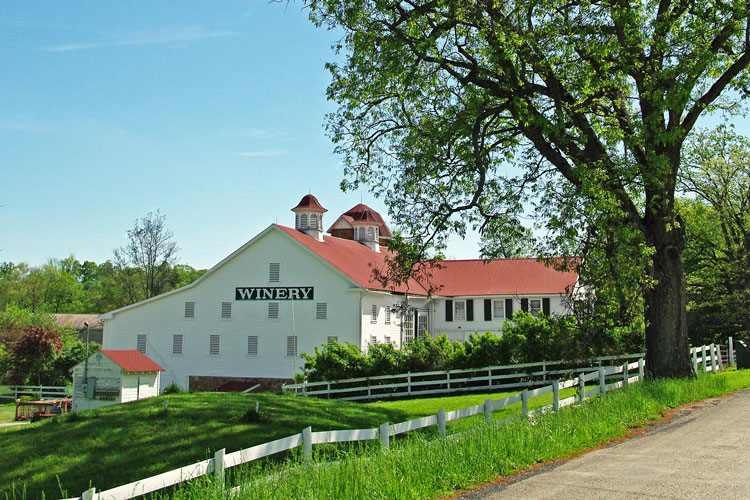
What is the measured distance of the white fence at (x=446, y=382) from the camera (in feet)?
79.3

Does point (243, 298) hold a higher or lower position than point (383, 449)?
higher

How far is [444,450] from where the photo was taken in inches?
341

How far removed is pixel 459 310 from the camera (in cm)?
4572

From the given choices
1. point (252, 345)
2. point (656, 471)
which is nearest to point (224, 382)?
point (252, 345)

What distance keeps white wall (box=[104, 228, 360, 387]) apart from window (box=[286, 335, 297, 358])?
0.56 ft

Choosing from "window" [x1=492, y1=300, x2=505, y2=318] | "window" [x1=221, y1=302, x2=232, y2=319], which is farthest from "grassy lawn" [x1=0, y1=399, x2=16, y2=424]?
"window" [x1=492, y1=300, x2=505, y2=318]

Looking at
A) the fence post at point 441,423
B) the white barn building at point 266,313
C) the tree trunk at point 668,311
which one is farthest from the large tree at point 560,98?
the white barn building at point 266,313

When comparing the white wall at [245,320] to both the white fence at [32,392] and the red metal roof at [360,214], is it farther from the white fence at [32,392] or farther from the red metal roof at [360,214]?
the red metal roof at [360,214]

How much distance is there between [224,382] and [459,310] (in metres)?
16.9

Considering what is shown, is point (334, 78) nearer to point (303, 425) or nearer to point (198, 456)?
point (303, 425)

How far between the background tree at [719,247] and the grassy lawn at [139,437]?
23429mm

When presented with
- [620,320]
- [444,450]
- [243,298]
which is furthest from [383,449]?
[243,298]

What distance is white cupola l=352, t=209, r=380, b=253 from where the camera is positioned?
50.4 m

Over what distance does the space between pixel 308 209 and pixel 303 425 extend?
96.0 ft
